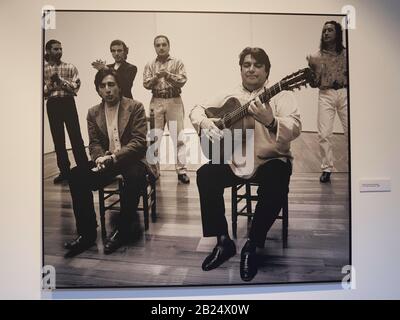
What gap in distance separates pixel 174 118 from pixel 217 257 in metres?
0.79

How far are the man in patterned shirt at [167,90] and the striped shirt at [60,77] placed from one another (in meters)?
0.39

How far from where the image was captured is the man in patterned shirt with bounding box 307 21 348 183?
188 centimetres

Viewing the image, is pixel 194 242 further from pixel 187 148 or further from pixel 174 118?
pixel 174 118

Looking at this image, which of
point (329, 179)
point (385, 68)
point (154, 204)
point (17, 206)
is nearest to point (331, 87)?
point (385, 68)

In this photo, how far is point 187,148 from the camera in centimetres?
185

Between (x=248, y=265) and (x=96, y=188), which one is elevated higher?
(x=96, y=188)

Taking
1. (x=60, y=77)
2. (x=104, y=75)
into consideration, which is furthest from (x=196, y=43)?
(x=60, y=77)

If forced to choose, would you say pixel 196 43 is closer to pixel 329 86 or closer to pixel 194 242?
pixel 329 86

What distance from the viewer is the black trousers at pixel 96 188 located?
1.84 m

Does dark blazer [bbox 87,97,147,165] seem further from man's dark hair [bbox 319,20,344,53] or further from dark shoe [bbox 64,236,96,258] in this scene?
man's dark hair [bbox 319,20,344,53]

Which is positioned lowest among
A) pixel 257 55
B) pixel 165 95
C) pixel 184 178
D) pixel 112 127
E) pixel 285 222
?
pixel 285 222

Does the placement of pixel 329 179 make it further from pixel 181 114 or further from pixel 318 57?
pixel 181 114

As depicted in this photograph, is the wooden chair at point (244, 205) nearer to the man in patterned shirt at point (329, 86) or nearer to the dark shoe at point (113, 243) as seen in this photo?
the man in patterned shirt at point (329, 86)
